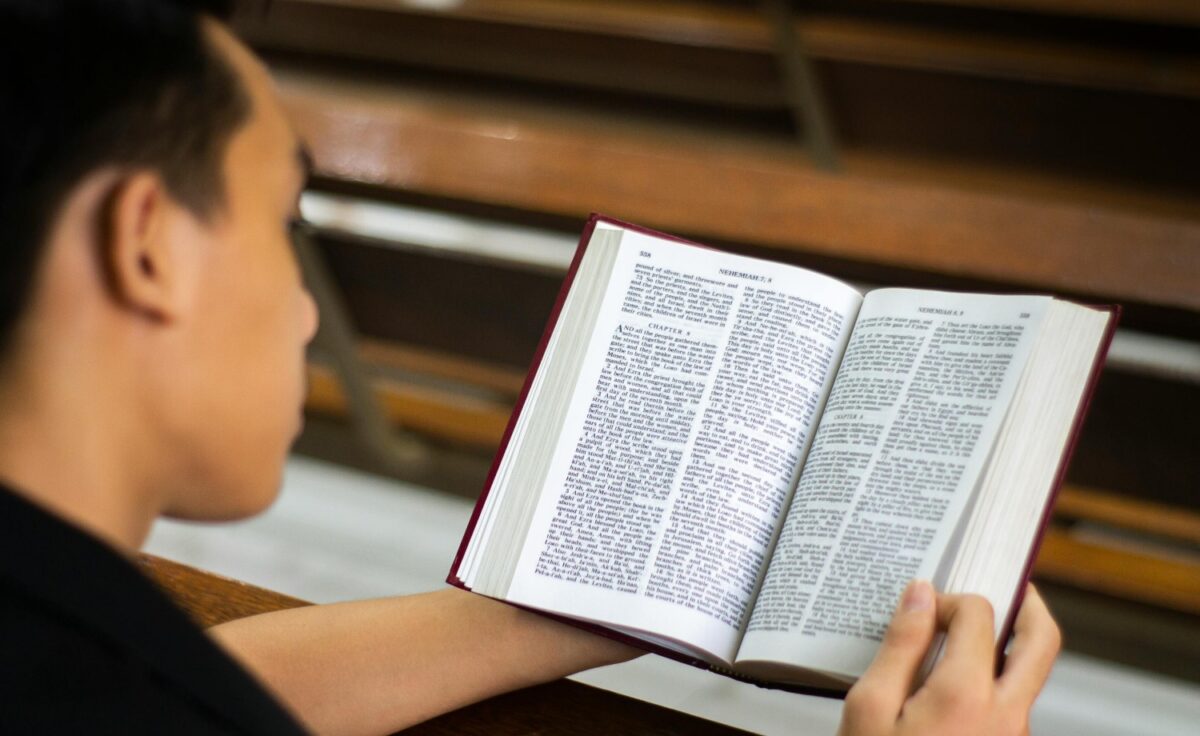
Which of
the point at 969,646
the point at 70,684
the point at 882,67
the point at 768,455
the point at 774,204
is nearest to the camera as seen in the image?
the point at 70,684

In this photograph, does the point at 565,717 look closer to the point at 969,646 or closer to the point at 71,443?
the point at 969,646

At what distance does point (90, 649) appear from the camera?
484 millimetres

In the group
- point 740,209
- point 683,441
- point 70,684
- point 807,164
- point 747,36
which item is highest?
point 747,36

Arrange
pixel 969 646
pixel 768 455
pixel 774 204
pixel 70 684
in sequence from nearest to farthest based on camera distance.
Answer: pixel 70 684 < pixel 969 646 < pixel 768 455 < pixel 774 204

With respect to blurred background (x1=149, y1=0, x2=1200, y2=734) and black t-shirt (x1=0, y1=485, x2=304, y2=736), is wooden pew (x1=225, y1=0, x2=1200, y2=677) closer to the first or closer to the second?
blurred background (x1=149, y1=0, x2=1200, y2=734)

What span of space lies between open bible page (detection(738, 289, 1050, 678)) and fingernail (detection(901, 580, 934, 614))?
2cm

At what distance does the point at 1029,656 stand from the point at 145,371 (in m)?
0.51

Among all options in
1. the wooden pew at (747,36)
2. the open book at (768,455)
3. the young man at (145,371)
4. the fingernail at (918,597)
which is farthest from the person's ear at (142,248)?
the wooden pew at (747,36)

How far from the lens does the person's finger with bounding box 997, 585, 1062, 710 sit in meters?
0.66

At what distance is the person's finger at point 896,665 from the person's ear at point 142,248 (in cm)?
42

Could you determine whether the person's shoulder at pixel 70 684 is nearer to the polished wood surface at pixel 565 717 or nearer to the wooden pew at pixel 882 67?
the polished wood surface at pixel 565 717

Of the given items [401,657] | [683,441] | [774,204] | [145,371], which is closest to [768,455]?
[683,441]

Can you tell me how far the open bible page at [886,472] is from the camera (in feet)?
2.29

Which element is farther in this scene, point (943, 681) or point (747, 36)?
point (747, 36)
